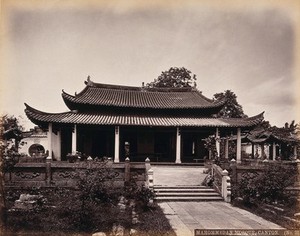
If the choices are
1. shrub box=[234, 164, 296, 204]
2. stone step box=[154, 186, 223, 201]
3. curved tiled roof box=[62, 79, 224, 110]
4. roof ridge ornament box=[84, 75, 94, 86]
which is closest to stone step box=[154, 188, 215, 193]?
stone step box=[154, 186, 223, 201]

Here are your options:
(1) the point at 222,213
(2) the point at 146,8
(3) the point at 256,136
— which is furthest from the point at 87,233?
(3) the point at 256,136

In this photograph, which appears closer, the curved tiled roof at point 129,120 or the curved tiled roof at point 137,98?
the curved tiled roof at point 129,120

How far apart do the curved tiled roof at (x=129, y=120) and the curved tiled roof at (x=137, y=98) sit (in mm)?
871

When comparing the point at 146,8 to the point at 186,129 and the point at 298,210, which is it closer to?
the point at 298,210

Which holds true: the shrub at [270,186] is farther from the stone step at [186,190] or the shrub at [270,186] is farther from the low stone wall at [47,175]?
the low stone wall at [47,175]

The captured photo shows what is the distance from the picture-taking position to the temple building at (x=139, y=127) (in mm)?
21297

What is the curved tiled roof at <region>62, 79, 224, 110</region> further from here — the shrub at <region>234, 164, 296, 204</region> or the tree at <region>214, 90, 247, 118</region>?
the tree at <region>214, 90, 247, 118</region>

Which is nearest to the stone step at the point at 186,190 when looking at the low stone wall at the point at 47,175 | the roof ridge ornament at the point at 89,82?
the low stone wall at the point at 47,175

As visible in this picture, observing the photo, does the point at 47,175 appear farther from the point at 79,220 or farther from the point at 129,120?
the point at 129,120

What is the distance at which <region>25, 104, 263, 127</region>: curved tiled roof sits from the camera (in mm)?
19953

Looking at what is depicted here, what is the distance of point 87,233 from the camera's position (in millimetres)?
7500

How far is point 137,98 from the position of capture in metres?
25.7

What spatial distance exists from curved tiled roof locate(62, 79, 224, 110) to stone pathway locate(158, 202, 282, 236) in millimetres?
12279

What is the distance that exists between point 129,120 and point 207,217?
42.9ft
